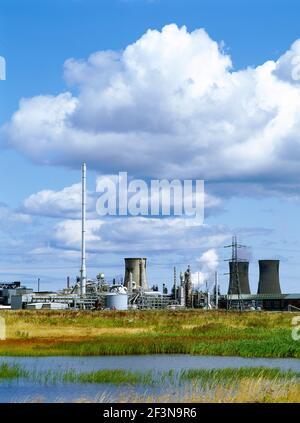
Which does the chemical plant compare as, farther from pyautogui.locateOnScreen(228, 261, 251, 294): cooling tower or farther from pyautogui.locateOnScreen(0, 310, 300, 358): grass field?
pyautogui.locateOnScreen(0, 310, 300, 358): grass field

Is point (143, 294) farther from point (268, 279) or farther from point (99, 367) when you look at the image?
point (99, 367)

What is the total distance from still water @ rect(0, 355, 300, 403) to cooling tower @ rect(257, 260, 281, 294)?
369 ft

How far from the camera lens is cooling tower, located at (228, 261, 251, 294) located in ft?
520

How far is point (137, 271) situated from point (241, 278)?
22.2 m

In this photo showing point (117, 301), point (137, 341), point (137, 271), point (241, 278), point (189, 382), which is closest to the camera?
point (189, 382)

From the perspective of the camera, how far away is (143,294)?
14212 centimetres

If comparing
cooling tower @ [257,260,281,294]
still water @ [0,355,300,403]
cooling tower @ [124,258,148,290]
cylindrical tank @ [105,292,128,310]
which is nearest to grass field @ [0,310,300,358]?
still water @ [0,355,300,403]

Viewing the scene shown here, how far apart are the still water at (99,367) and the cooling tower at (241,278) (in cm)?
11429

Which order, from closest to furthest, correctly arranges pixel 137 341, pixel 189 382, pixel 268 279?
pixel 189 382
pixel 137 341
pixel 268 279

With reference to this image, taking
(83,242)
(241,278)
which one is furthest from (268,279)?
(83,242)

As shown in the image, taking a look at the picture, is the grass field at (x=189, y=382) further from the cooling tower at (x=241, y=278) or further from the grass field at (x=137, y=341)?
the cooling tower at (x=241, y=278)

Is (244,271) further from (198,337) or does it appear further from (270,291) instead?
(198,337)

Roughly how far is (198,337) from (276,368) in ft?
59.3
